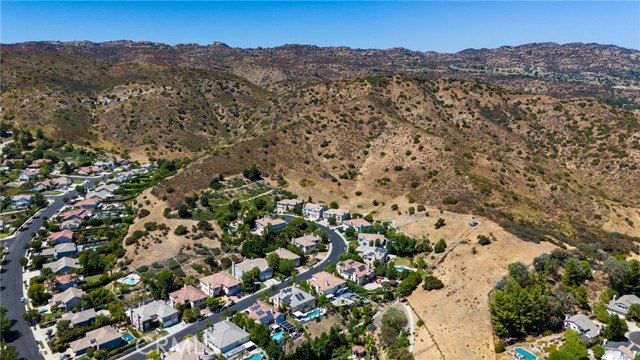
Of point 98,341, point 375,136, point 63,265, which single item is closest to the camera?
point 98,341

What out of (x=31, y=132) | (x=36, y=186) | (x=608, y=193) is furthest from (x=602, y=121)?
(x=31, y=132)

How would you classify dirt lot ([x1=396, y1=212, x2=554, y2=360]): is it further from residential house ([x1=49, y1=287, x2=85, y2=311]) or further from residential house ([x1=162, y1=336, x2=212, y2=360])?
residential house ([x1=49, y1=287, x2=85, y2=311])

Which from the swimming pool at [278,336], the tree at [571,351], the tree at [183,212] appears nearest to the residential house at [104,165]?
the tree at [183,212]

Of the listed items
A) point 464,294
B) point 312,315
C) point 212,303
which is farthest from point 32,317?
point 464,294

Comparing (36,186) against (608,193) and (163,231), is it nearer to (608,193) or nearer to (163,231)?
(163,231)

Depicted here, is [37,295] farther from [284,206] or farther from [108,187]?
[108,187]

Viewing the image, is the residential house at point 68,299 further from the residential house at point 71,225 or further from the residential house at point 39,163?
the residential house at point 39,163
